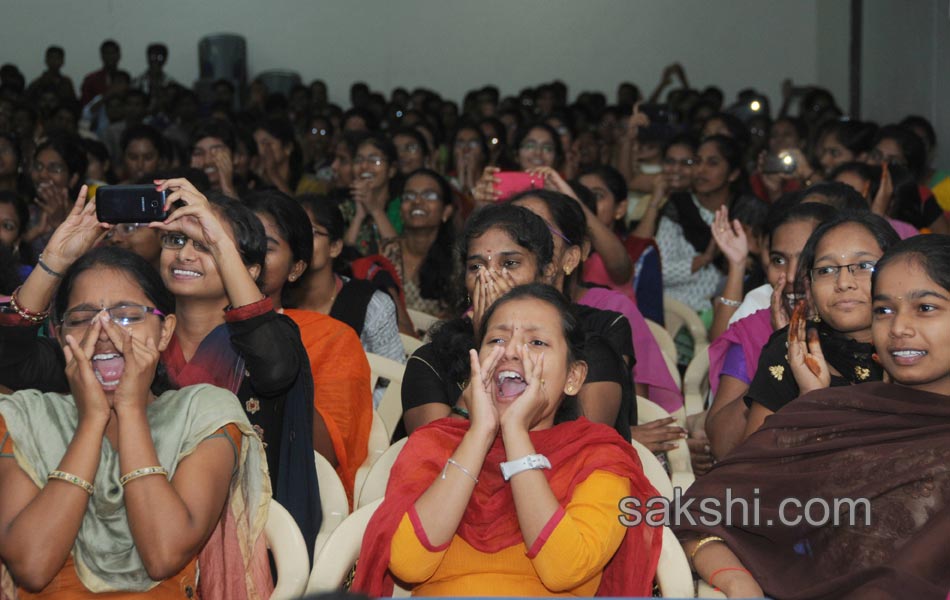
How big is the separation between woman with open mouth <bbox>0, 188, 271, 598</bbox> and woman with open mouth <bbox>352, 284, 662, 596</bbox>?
28cm

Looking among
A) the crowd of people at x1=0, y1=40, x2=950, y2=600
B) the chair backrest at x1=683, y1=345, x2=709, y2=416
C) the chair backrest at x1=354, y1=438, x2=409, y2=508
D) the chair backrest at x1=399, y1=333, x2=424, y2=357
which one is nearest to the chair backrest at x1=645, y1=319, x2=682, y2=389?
the chair backrest at x1=683, y1=345, x2=709, y2=416

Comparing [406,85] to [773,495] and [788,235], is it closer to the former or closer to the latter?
[788,235]

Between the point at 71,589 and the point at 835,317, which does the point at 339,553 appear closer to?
the point at 71,589

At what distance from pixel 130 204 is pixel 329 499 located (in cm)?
72

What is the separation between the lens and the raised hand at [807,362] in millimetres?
2156

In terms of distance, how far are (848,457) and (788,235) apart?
106 cm

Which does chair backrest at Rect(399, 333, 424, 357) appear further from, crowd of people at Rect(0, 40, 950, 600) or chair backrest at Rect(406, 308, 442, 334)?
chair backrest at Rect(406, 308, 442, 334)

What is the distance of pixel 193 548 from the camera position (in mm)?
1871

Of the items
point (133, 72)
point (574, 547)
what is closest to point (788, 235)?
point (574, 547)

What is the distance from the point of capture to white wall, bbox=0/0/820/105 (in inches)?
409

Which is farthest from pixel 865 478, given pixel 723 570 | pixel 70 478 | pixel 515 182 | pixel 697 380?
pixel 515 182

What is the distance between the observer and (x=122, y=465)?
1.85m

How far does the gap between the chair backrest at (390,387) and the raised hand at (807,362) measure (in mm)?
1109

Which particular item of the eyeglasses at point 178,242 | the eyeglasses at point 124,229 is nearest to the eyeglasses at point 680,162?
the eyeglasses at point 124,229
